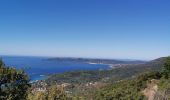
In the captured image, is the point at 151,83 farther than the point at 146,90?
Yes

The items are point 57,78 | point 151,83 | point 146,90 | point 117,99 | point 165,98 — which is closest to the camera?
point 165,98

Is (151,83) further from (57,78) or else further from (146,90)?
(57,78)

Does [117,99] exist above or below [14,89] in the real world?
below

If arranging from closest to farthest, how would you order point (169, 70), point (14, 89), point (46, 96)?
point (46, 96)
point (14, 89)
point (169, 70)

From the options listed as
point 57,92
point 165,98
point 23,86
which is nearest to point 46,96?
point 57,92

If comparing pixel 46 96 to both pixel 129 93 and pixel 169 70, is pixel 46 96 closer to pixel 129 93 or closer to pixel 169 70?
pixel 129 93

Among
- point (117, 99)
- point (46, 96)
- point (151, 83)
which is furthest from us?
point (151, 83)

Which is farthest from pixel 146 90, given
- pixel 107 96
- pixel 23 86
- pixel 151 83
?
pixel 23 86

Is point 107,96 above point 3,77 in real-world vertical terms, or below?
below

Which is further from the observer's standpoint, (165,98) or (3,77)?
(165,98)
